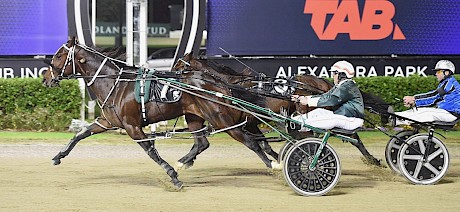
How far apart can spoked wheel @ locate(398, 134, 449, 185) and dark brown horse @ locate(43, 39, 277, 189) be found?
1.50 meters

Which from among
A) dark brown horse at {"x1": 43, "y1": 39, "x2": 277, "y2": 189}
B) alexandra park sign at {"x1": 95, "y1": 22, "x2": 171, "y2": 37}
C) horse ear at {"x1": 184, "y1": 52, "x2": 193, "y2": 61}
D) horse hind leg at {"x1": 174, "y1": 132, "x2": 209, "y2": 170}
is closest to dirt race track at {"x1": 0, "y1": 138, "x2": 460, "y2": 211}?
horse hind leg at {"x1": 174, "y1": 132, "x2": 209, "y2": 170}

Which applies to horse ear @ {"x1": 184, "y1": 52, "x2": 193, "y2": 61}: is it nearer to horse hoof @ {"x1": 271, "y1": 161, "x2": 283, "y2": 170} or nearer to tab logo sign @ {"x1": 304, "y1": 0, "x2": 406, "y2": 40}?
horse hoof @ {"x1": 271, "y1": 161, "x2": 283, "y2": 170}

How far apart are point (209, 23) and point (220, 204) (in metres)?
6.85

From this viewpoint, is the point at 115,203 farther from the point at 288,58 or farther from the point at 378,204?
the point at 288,58

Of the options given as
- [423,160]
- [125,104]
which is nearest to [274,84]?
[125,104]

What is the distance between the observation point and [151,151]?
1007 cm

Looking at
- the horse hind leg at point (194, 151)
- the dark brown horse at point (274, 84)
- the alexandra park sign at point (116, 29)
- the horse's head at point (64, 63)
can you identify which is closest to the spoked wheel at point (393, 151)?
the dark brown horse at point (274, 84)

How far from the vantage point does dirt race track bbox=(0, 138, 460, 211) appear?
912 centimetres

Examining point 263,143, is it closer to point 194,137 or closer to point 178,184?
point 194,137

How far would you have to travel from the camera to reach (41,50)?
15633 mm

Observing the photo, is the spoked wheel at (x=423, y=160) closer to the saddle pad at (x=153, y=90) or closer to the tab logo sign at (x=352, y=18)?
the saddle pad at (x=153, y=90)

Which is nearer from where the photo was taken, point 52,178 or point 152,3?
point 52,178

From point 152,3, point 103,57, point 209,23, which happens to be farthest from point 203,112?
point 152,3

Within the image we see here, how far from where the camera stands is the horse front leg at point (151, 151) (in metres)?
9.97
